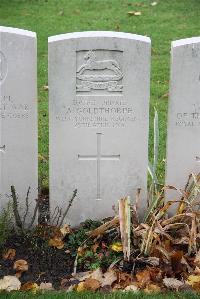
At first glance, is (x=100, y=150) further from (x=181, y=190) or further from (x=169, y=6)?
(x=169, y=6)

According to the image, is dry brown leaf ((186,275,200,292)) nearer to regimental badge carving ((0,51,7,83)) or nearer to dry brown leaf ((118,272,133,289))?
dry brown leaf ((118,272,133,289))

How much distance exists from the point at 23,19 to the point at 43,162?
5.22 metres

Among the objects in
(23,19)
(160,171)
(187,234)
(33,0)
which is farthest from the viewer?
(33,0)

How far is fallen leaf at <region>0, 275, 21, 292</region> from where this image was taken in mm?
4379

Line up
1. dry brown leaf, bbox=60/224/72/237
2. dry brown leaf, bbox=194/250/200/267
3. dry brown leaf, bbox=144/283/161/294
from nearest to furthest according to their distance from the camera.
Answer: dry brown leaf, bbox=144/283/161/294 < dry brown leaf, bbox=194/250/200/267 < dry brown leaf, bbox=60/224/72/237

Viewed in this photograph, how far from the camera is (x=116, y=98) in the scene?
4.95 metres

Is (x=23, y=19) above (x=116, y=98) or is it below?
above

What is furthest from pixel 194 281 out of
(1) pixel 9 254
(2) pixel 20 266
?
(1) pixel 9 254

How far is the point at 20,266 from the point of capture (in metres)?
4.68

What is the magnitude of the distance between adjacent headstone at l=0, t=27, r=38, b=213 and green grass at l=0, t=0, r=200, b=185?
3458 millimetres

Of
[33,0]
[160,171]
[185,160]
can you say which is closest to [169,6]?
[33,0]

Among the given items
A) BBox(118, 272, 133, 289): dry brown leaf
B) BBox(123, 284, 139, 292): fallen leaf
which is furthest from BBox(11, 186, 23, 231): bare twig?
BBox(123, 284, 139, 292): fallen leaf

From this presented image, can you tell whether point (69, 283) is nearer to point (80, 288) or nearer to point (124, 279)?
point (80, 288)

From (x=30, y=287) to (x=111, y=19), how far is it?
7.33 meters
